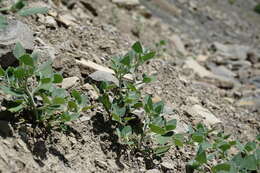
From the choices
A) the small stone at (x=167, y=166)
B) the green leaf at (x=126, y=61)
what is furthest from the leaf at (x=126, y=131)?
the green leaf at (x=126, y=61)

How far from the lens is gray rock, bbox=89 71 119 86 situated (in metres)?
3.00

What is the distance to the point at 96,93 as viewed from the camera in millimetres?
2936

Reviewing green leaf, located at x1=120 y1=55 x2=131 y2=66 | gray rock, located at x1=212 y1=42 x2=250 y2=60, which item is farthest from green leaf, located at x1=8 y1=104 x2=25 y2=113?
gray rock, located at x1=212 y1=42 x2=250 y2=60

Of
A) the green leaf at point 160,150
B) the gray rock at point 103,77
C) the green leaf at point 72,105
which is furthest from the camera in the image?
the gray rock at point 103,77

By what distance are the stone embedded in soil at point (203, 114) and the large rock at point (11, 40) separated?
154 centimetres

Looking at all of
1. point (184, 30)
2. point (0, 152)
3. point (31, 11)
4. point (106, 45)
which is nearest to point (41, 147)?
point (0, 152)

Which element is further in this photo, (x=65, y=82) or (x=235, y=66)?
(x=235, y=66)

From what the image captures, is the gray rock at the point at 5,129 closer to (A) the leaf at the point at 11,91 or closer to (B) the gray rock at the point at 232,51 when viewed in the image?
(A) the leaf at the point at 11,91

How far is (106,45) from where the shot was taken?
158 inches

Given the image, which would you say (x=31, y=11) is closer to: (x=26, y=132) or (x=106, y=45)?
(x=26, y=132)

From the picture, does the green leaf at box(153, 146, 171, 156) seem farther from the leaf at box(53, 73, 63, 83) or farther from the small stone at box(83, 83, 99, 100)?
the leaf at box(53, 73, 63, 83)

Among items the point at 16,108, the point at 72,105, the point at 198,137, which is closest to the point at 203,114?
the point at 198,137

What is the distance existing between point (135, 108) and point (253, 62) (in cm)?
638

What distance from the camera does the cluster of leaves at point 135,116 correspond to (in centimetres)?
259
